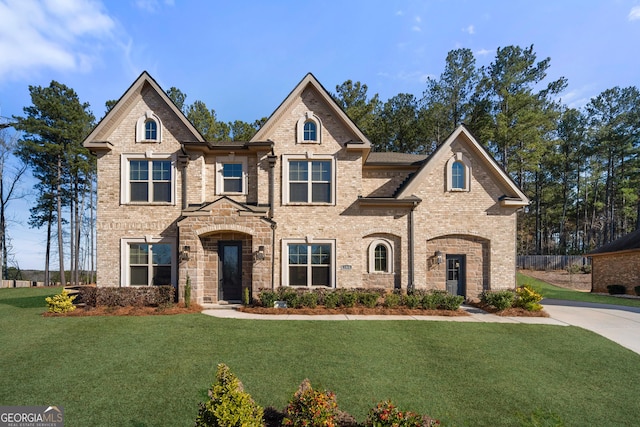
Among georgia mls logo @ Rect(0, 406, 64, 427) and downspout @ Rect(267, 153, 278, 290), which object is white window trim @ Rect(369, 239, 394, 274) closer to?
downspout @ Rect(267, 153, 278, 290)

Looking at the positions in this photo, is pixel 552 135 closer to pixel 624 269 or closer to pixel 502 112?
pixel 502 112

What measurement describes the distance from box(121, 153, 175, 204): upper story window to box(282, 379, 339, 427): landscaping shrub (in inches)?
500

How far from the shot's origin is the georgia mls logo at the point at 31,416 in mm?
4945

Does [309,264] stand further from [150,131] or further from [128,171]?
[150,131]

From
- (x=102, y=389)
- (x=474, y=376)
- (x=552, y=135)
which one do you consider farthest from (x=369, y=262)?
(x=552, y=135)

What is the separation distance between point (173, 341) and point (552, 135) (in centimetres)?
4503

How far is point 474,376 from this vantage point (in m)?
6.83

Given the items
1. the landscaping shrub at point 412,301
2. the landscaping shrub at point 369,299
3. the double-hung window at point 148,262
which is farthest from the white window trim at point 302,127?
the landscaping shrub at point 412,301

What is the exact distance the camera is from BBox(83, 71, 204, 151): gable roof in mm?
14023

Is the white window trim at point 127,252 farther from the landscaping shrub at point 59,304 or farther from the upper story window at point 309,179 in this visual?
the upper story window at point 309,179

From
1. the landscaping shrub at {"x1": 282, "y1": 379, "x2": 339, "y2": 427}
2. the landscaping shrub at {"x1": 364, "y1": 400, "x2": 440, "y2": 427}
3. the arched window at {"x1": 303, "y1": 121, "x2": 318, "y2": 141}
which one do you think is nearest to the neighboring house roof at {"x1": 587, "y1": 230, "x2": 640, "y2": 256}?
the arched window at {"x1": 303, "y1": 121, "x2": 318, "y2": 141}

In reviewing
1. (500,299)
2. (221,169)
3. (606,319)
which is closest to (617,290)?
(606,319)

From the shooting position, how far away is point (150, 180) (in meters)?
14.4

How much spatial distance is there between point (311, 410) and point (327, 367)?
3.59 meters
